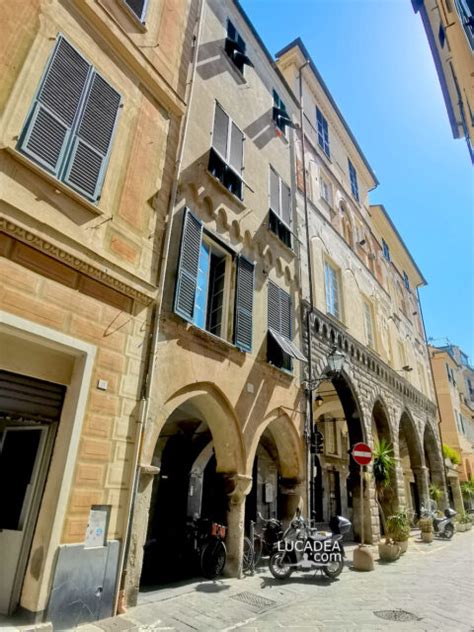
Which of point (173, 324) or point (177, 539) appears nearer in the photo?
point (173, 324)

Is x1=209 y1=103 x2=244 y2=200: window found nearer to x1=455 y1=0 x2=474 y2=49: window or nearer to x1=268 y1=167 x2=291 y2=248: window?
x1=268 y1=167 x2=291 y2=248: window

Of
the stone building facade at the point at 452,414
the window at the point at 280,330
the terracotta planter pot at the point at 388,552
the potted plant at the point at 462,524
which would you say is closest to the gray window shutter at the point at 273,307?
the window at the point at 280,330

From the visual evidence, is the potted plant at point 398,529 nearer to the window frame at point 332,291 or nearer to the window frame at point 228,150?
the window frame at point 332,291

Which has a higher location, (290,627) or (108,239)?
(108,239)

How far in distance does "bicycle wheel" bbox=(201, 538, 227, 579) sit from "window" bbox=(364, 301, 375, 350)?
9975 mm

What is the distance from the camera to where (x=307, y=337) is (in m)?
10.3

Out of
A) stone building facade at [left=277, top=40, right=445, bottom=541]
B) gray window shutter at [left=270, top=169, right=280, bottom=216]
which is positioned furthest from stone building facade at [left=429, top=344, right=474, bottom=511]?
gray window shutter at [left=270, top=169, right=280, bottom=216]

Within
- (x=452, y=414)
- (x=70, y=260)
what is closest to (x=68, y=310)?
(x=70, y=260)

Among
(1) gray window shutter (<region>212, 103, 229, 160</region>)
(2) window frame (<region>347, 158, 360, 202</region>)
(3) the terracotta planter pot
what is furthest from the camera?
(2) window frame (<region>347, 158, 360, 202</region>)

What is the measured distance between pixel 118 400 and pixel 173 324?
1.59 meters

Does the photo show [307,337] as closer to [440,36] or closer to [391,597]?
[391,597]

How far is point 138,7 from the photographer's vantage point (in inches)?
279

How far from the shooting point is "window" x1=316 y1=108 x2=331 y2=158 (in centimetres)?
1577

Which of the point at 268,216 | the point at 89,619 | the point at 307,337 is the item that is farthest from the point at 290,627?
the point at 268,216
